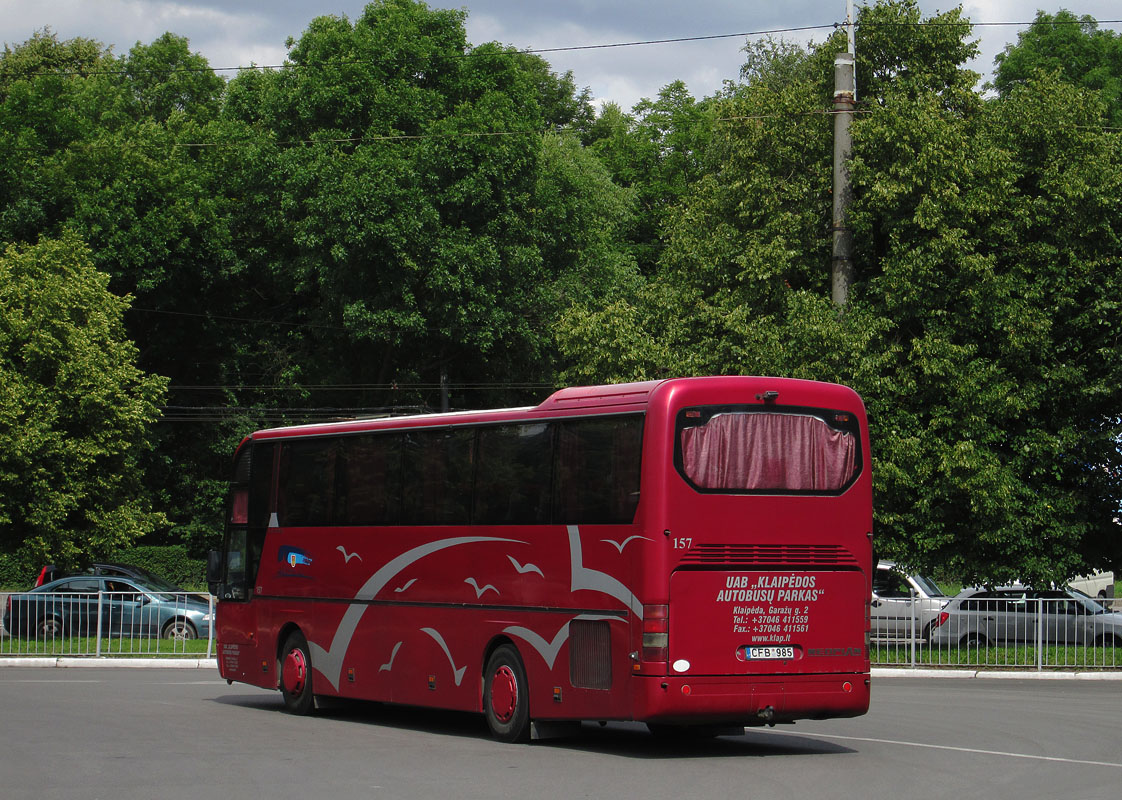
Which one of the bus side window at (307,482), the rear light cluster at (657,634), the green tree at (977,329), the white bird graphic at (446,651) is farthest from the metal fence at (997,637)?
the rear light cluster at (657,634)

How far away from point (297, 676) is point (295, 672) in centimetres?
6

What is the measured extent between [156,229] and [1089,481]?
1149 inches

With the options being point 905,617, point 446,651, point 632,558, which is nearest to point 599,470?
point 632,558

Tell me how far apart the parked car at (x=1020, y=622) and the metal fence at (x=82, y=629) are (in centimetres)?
1333

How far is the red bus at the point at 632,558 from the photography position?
1304 centimetres

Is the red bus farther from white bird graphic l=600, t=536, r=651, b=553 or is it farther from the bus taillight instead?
the bus taillight

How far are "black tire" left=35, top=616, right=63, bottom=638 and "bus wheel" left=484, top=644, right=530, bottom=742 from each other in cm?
1475

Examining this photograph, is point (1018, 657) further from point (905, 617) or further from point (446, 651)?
point (446, 651)

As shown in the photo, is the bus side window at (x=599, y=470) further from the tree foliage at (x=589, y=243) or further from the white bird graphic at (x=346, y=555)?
the tree foliage at (x=589, y=243)

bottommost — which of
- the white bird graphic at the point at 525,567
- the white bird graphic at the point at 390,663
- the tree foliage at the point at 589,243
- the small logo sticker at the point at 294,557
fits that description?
the white bird graphic at the point at 390,663

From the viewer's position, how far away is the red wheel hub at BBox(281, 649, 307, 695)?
17.8 metres

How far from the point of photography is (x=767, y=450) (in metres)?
13.5

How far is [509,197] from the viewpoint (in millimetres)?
45188

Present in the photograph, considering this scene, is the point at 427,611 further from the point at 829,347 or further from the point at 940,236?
the point at 940,236
